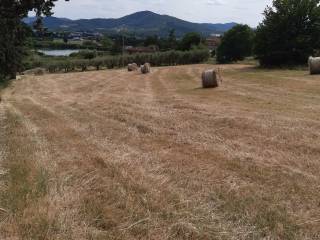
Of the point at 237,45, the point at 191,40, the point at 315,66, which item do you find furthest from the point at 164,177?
the point at 191,40

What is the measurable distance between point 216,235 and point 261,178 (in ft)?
6.76

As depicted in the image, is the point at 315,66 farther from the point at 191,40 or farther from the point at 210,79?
the point at 191,40

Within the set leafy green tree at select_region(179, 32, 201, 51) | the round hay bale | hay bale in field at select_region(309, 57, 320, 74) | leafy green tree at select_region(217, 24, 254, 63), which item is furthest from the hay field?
leafy green tree at select_region(179, 32, 201, 51)

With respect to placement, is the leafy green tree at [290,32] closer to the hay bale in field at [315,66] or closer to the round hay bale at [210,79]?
the hay bale in field at [315,66]

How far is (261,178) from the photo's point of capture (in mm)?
6816

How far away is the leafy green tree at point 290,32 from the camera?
4394 centimetres

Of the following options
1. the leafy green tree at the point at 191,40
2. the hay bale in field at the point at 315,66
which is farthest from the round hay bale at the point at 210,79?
the leafy green tree at the point at 191,40

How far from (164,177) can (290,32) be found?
40605mm

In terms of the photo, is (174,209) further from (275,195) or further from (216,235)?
(275,195)

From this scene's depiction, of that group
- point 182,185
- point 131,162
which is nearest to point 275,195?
point 182,185

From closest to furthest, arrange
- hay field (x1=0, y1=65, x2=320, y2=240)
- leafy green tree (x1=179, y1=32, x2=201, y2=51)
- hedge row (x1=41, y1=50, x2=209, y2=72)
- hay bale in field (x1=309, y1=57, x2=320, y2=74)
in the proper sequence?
hay field (x1=0, y1=65, x2=320, y2=240) → hay bale in field (x1=309, y1=57, x2=320, y2=74) → hedge row (x1=41, y1=50, x2=209, y2=72) → leafy green tree (x1=179, y1=32, x2=201, y2=51)

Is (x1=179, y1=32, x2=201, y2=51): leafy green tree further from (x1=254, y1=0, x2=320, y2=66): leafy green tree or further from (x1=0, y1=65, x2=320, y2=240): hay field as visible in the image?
(x1=0, y1=65, x2=320, y2=240): hay field

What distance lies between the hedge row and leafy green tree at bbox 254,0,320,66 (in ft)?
109

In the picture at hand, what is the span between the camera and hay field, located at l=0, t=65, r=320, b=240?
5.16 meters
